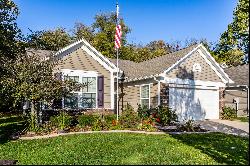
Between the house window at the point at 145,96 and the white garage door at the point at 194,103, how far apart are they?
1512mm

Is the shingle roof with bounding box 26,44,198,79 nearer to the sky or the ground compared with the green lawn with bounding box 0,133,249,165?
nearer to the sky

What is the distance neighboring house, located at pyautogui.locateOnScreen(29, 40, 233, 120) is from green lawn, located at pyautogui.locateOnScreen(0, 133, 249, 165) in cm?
709

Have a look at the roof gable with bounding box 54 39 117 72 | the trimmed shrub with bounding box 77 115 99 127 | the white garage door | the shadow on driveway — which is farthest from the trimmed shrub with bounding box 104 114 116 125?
the white garage door

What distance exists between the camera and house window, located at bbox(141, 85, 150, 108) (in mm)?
23303

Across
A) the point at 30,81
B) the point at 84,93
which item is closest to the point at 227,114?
the point at 84,93

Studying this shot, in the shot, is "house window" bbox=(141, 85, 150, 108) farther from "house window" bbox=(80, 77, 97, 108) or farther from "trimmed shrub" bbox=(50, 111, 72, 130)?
"trimmed shrub" bbox=(50, 111, 72, 130)

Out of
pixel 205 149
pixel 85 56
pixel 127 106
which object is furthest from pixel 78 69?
pixel 205 149

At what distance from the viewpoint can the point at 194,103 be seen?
2411 centimetres

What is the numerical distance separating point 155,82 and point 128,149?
11.1 m

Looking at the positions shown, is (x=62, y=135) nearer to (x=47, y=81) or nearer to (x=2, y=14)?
(x=47, y=81)

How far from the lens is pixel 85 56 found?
22.1 meters

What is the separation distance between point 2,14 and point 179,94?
Answer: 42.8ft

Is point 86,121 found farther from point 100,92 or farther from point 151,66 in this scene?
point 151,66

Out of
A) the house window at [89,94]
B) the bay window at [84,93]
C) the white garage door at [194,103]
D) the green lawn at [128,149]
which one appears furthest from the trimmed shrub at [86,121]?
the white garage door at [194,103]
